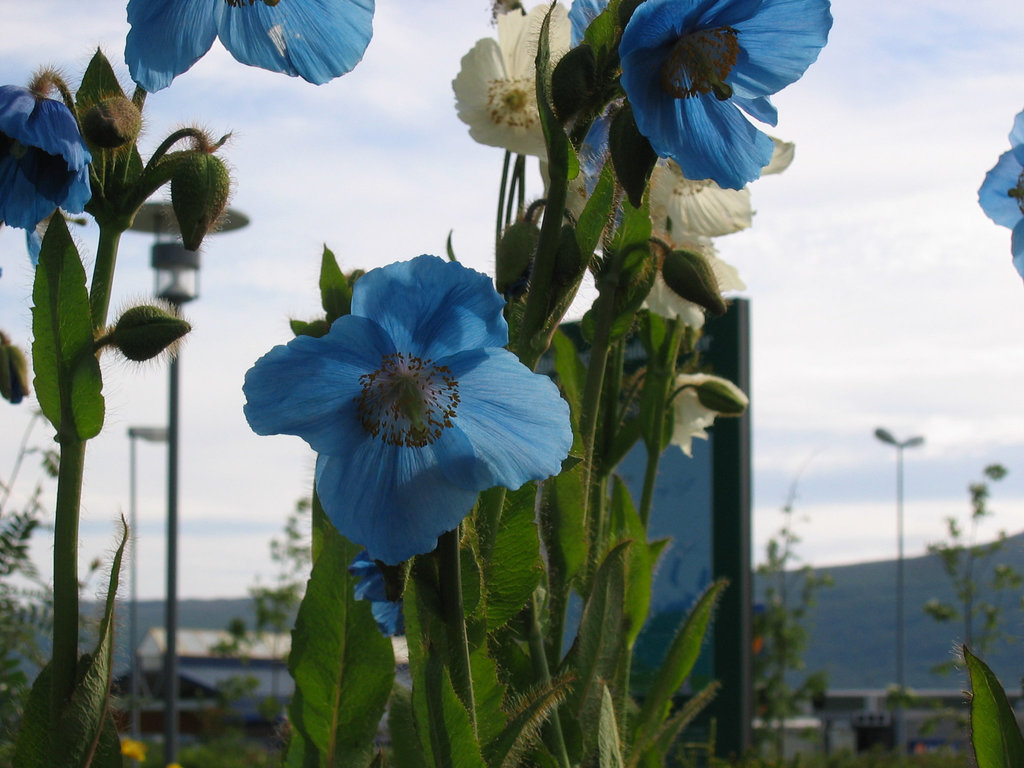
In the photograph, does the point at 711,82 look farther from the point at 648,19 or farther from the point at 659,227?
the point at 659,227

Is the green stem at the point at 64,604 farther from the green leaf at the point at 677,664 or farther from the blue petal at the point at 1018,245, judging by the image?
the blue petal at the point at 1018,245

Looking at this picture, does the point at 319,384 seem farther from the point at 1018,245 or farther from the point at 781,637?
the point at 781,637

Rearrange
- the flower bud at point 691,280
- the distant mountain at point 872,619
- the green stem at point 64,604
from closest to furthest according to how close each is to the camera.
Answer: the green stem at point 64,604
the flower bud at point 691,280
the distant mountain at point 872,619

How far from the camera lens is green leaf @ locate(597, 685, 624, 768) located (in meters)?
0.58

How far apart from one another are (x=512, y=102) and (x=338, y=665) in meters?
0.46

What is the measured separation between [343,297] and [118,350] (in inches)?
4.9

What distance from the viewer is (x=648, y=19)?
18.9 inches

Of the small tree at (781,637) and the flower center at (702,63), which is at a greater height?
the flower center at (702,63)

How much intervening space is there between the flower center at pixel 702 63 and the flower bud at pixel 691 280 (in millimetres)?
256

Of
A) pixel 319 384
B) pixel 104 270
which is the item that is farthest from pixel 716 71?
pixel 104 270

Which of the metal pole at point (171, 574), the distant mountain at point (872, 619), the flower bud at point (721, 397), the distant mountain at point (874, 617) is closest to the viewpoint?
the flower bud at point (721, 397)

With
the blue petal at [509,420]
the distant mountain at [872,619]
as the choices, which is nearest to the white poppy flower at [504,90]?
the blue petal at [509,420]

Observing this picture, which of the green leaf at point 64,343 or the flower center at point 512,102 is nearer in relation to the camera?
the green leaf at point 64,343

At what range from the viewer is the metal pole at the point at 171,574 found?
Result: 4402 millimetres
